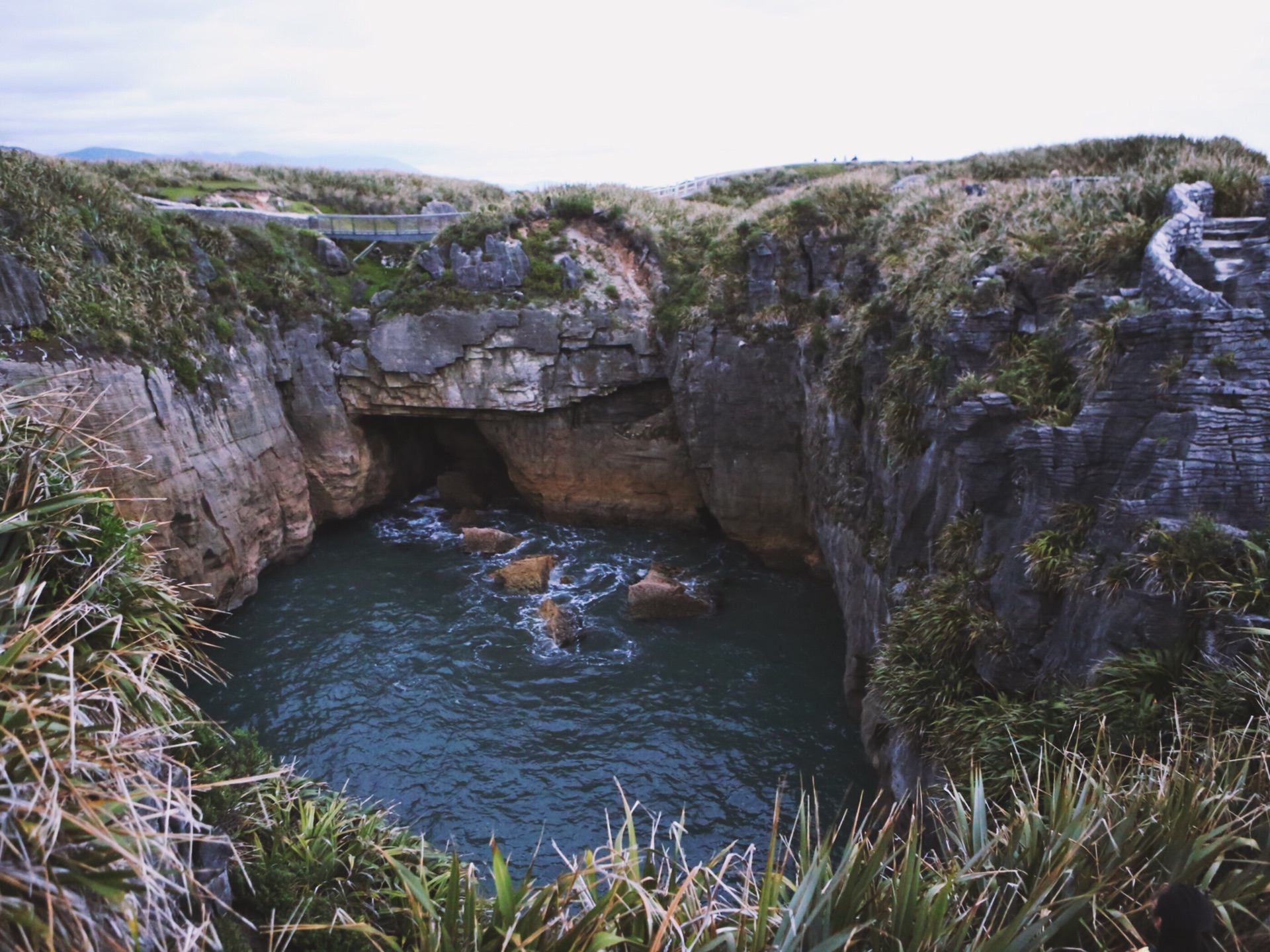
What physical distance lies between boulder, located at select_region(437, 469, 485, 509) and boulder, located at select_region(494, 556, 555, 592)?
6034 millimetres

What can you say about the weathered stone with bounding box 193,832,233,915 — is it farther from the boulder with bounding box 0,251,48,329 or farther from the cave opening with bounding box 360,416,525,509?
the cave opening with bounding box 360,416,525,509

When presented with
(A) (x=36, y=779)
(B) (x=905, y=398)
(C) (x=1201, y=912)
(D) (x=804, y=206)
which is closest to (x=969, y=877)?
(C) (x=1201, y=912)

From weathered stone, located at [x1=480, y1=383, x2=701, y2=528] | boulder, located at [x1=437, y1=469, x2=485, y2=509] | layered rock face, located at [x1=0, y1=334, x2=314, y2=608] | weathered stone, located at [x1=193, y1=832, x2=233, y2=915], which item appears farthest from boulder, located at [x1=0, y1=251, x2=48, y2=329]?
weathered stone, located at [x1=193, y1=832, x2=233, y2=915]

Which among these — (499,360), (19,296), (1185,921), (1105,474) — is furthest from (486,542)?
(1185,921)

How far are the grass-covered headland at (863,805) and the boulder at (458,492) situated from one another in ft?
38.3

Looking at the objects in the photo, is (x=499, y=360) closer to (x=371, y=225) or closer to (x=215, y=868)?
(x=371, y=225)

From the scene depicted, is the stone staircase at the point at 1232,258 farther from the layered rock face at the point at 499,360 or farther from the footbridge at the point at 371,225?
the footbridge at the point at 371,225

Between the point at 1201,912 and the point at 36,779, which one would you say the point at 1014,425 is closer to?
the point at 1201,912

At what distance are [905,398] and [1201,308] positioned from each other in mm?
5351

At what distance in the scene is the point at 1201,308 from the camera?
30.6 feet

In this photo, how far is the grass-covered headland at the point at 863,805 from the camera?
4465 mm

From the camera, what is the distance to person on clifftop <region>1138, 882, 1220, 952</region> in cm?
472

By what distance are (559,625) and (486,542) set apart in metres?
5.66

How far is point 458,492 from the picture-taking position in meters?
26.6
